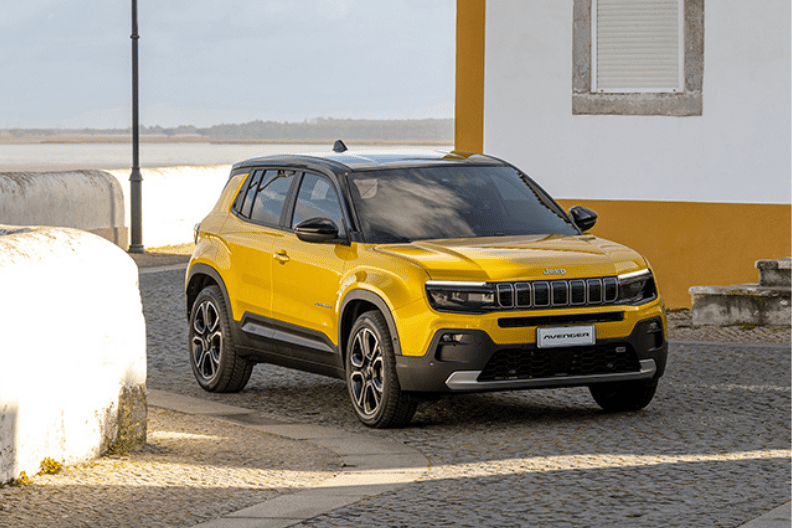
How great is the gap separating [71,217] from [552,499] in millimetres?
17361

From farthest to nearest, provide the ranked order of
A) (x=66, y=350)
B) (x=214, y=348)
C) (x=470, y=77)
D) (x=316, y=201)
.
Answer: (x=470, y=77) → (x=214, y=348) → (x=316, y=201) → (x=66, y=350)

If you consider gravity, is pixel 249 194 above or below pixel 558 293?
above

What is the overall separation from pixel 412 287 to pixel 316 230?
3.32 ft

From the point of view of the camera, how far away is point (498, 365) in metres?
8.31

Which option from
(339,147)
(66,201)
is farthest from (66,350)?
(66,201)

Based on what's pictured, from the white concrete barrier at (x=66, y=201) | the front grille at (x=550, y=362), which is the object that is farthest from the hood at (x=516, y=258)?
the white concrete barrier at (x=66, y=201)

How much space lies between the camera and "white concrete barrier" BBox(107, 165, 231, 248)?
25094 millimetres

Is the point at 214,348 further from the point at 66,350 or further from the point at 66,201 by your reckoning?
the point at 66,201

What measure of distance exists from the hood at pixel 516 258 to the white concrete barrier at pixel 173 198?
16.4 metres

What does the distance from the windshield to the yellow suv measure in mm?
12

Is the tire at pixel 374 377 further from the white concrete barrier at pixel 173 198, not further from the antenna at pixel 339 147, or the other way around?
the white concrete barrier at pixel 173 198

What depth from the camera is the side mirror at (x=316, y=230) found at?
9.05m

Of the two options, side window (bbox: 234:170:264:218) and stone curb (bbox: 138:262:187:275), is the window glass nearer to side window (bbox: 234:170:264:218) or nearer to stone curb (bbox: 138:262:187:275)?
side window (bbox: 234:170:264:218)

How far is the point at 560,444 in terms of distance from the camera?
8.02 m
